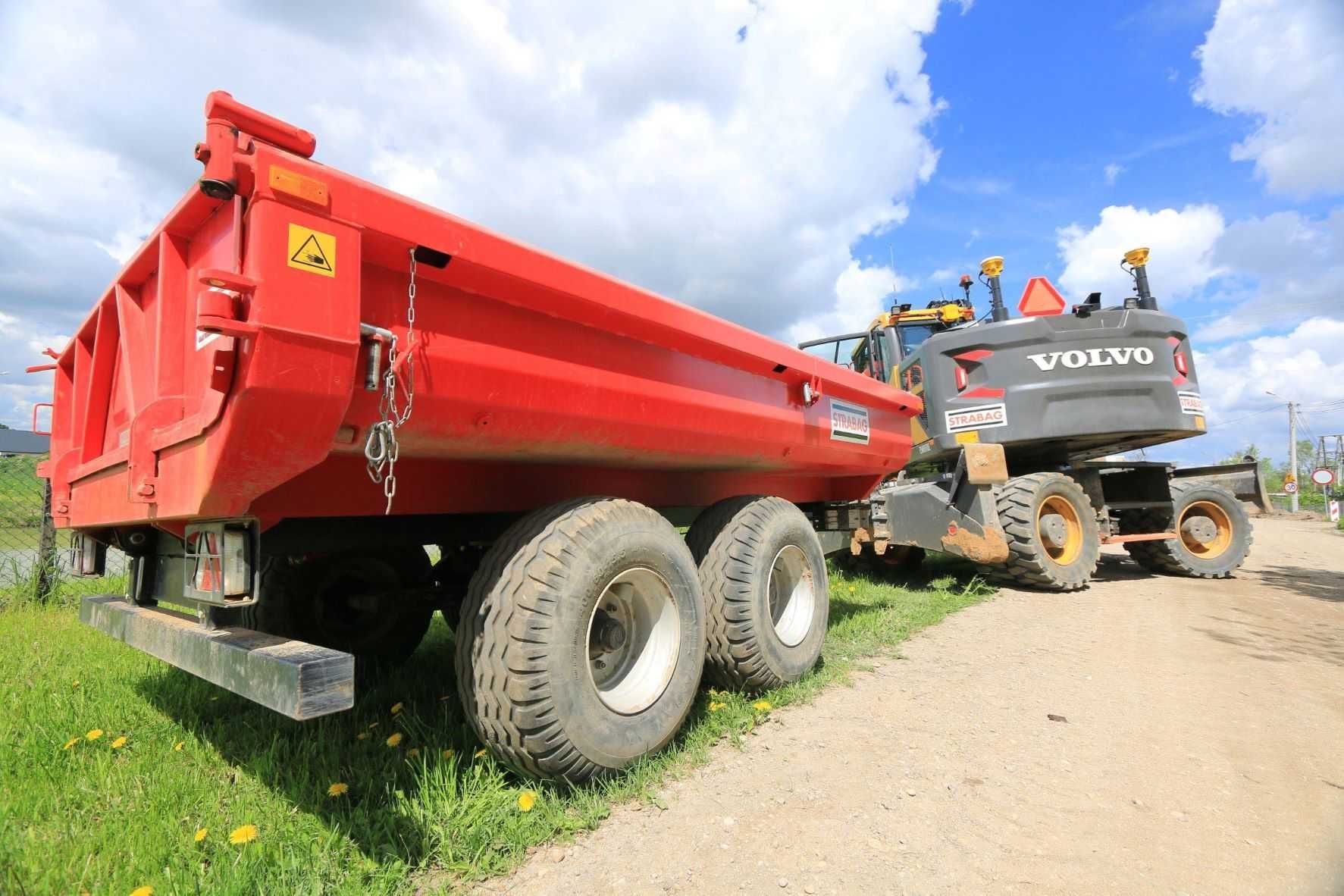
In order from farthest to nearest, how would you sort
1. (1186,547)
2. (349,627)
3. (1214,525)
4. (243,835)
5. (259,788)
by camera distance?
(1186,547), (1214,525), (349,627), (259,788), (243,835)

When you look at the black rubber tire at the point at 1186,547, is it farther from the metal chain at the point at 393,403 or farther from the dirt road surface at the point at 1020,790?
the metal chain at the point at 393,403

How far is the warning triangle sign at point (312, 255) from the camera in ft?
5.21

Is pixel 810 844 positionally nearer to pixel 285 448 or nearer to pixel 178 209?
pixel 285 448

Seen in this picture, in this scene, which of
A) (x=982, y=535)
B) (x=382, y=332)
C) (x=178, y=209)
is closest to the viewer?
(x=382, y=332)

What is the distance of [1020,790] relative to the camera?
7.57ft

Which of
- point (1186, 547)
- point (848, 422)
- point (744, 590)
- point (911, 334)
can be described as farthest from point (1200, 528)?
point (744, 590)

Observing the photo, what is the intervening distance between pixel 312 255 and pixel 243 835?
63.8 inches

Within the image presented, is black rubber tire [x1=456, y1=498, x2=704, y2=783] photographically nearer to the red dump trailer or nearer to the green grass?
the red dump trailer

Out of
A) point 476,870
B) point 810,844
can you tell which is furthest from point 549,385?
point 810,844

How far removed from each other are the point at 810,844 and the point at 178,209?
8.92 feet

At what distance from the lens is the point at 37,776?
90.4 inches

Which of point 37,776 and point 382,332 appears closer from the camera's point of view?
point 382,332

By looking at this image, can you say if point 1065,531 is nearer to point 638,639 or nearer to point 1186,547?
point 1186,547

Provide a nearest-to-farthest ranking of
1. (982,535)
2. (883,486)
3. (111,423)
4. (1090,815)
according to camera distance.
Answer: (1090,815) → (111,423) → (982,535) → (883,486)
